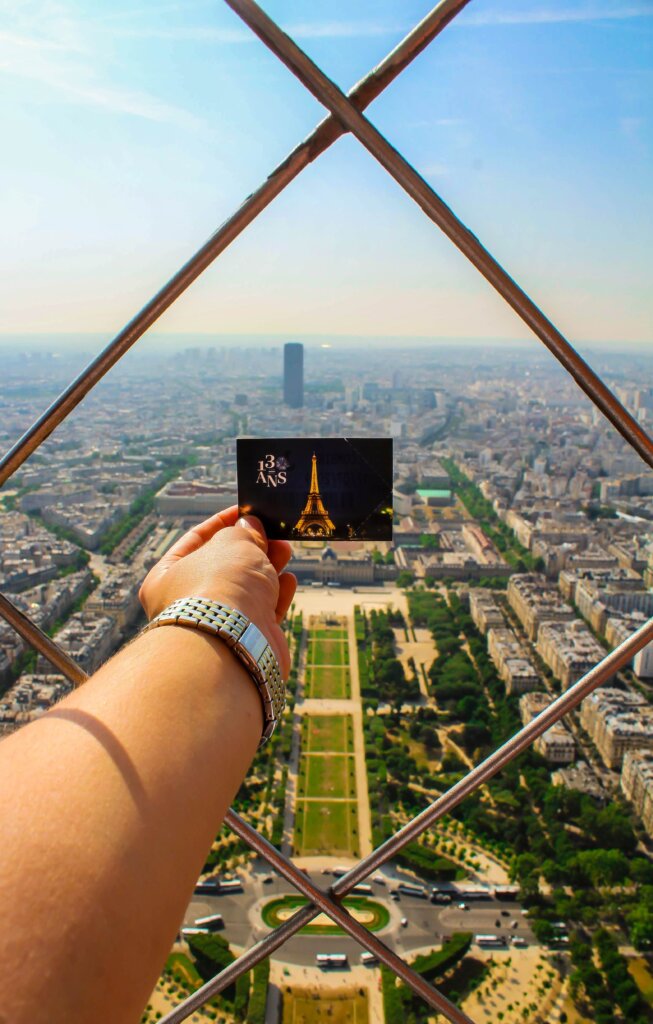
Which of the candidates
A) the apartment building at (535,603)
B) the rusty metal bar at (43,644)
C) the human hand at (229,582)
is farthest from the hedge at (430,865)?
the human hand at (229,582)

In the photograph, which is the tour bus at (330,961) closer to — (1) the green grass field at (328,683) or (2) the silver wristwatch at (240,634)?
(1) the green grass field at (328,683)

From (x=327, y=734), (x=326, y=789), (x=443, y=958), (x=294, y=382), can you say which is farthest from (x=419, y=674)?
(x=294, y=382)

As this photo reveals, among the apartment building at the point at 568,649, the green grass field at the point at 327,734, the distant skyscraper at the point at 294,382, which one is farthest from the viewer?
the distant skyscraper at the point at 294,382

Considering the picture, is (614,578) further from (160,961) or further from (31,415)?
(160,961)

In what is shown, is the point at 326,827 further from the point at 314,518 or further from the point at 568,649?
the point at 314,518

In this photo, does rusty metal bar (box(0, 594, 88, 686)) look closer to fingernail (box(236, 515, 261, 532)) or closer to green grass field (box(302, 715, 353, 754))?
fingernail (box(236, 515, 261, 532))

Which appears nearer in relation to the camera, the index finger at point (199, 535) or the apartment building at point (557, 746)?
the index finger at point (199, 535)

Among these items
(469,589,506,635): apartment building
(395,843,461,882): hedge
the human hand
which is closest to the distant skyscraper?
(469,589,506,635): apartment building
